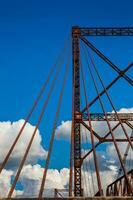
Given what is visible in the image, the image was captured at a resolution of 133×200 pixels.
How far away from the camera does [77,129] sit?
40.5 m

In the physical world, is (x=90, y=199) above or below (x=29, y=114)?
below

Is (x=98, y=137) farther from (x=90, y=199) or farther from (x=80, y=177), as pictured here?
(x=90, y=199)

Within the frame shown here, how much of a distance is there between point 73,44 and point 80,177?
11517 mm

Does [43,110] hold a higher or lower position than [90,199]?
higher

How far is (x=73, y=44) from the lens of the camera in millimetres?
38812

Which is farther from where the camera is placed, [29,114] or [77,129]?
[77,129]

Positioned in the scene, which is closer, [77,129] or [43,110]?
[43,110]

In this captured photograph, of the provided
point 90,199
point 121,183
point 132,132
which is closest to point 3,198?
point 90,199

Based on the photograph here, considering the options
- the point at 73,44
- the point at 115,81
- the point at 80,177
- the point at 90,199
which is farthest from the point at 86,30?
the point at 90,199

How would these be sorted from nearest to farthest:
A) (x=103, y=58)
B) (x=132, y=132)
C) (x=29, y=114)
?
(x=29, y=114) → (x=103, y=58) → (x=132, y=132)

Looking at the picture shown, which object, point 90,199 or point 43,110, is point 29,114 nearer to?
point 43,110

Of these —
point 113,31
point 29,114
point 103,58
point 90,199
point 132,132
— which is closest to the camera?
point 90,199

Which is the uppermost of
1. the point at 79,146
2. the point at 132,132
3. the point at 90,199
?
the point at 132,132

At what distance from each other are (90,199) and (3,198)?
12.6 ft
